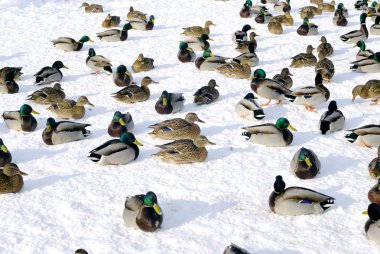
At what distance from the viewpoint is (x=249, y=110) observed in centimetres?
1159

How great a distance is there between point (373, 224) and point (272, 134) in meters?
3.39

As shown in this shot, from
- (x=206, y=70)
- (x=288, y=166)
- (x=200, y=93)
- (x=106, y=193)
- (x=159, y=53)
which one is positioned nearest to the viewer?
(x=106, y=193)

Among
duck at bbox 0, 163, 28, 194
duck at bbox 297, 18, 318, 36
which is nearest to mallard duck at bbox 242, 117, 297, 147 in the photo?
duck at bbox 0, 163, 28, 194

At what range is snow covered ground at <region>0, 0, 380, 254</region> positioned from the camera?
7.40m

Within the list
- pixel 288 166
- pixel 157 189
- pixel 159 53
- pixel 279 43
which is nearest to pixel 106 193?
pixel 157 189

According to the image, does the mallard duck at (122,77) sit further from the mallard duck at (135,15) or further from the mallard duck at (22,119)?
the mallard duck at (135,15)

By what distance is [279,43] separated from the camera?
58.2 feet

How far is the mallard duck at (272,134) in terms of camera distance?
10.3 metres

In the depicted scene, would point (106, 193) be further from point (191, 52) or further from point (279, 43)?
point (279, 43)

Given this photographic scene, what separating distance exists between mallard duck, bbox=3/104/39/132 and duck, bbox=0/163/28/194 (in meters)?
2.51

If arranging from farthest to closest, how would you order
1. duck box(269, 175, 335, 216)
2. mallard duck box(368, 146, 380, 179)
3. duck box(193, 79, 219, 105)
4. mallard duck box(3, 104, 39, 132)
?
duck box(193, 79, 219, 105) < mallard duck box(3, 104, 39, 132) < mallard duck box(368, 146, 380, 179) < duck box(269, 175, 335, 216)

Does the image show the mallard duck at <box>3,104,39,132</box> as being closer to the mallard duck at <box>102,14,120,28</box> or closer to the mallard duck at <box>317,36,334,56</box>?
the mallard duck at <box>317,36,334,56</box>

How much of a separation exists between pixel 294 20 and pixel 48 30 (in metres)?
9.47

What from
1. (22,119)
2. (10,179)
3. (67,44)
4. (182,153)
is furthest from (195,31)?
(10,179)
